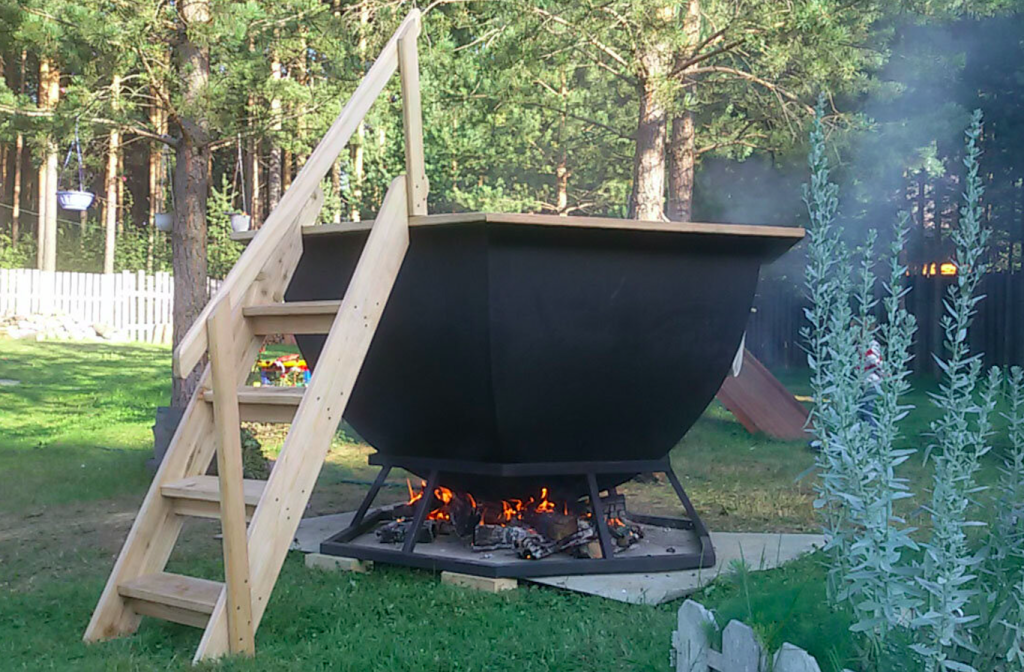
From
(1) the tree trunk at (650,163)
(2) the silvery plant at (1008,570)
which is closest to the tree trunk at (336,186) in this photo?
(1) the tree trunk at (650,163)

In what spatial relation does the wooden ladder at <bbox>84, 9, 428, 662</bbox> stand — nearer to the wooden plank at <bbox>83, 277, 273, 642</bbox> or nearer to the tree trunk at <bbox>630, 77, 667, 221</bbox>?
the wooden plank at <bbox>83, 277, 273, 642</bbox>

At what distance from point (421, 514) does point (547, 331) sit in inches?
37.4

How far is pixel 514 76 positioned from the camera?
25.6 feet

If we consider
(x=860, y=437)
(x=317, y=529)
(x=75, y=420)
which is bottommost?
(x=75, y=420)

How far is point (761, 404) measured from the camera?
9.11 meters

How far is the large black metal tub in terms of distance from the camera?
3.71 metres

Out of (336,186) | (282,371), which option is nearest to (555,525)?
(282,371)

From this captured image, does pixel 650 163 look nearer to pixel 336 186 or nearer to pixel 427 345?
pixel 427 345

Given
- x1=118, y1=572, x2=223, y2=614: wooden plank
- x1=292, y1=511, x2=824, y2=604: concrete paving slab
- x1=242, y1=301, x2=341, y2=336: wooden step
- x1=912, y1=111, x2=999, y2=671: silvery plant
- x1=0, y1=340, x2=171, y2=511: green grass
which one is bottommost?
x1=0, y1=340, x2=171, y2=511: green grass

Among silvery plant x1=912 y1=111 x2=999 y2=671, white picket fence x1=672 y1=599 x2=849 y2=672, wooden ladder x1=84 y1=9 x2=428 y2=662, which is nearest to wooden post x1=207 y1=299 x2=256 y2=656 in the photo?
wooden ladder x1=84 y1=9 x2=428 y2=662

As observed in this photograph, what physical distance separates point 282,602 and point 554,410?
1223 mm

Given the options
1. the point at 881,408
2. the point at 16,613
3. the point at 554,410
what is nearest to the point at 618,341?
the point at 554,410

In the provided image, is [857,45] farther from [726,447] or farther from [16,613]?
[16,613]

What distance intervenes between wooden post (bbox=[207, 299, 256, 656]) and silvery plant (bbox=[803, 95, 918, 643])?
62.2 inches
